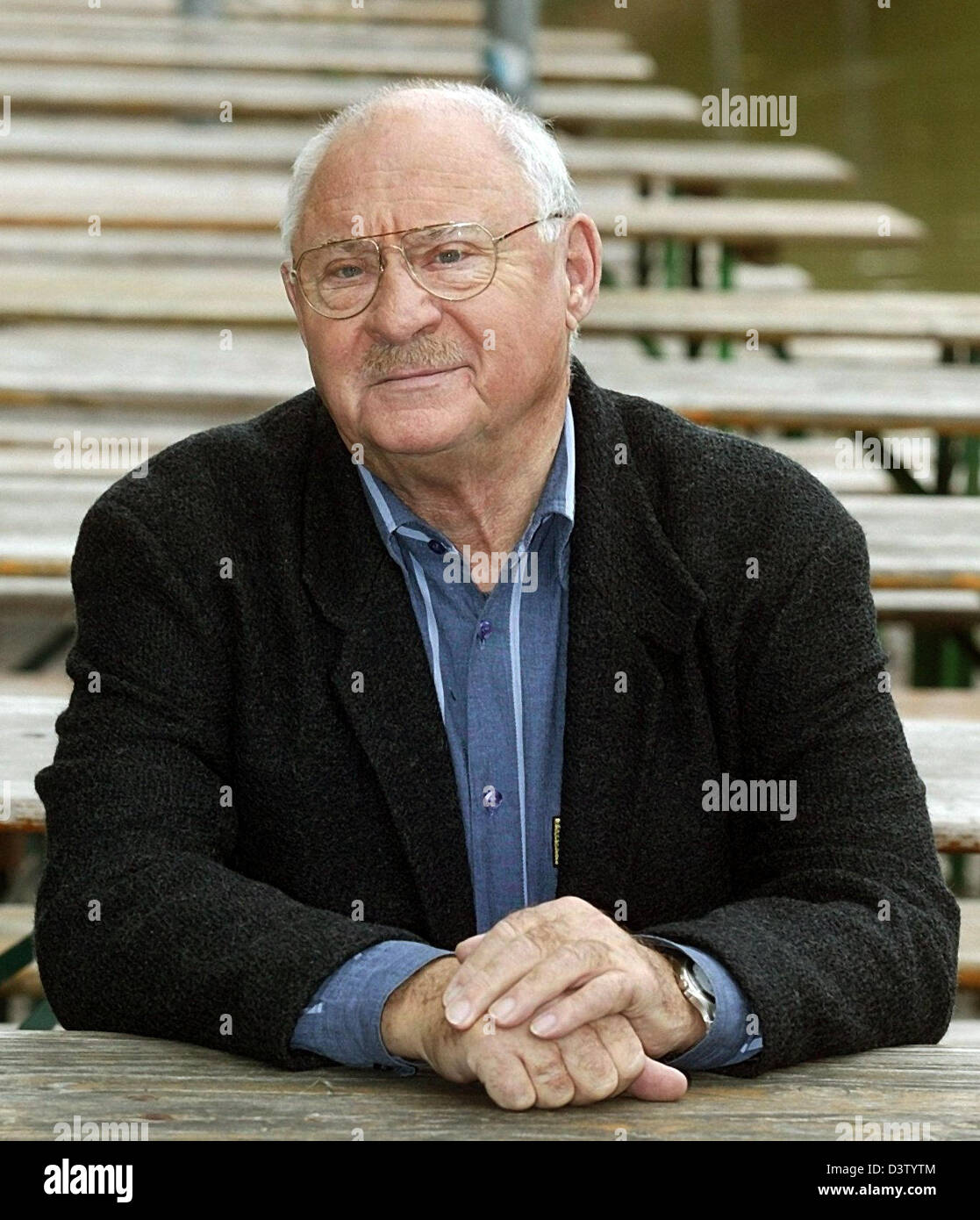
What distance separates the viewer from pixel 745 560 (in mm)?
1920

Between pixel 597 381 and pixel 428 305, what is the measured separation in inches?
73.1

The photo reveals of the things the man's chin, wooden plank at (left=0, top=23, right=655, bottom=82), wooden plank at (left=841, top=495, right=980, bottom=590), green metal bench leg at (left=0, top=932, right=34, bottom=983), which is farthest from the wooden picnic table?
the man's chin

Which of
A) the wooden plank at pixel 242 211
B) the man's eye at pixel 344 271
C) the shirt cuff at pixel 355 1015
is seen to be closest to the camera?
the shirt cuff at pixel 355 1015

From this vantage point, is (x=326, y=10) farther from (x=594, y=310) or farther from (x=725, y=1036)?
(x=725, y=1036)

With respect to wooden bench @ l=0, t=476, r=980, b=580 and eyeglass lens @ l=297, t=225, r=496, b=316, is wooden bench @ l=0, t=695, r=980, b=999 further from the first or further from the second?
eyeglass lens @ l=297, t=225, r=496, b=316

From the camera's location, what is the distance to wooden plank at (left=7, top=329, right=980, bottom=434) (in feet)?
11.5

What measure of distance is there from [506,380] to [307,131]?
16.7 feet

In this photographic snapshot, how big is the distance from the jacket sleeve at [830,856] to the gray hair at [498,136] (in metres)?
0.42

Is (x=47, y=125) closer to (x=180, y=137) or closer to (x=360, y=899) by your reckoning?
(x=180, y=137)

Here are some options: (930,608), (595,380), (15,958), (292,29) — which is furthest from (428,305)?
(292,29)

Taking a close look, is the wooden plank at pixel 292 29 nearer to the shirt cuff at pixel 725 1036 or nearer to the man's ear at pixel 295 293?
the man's ear at pixel 295 293

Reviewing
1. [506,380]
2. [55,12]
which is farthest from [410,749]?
[55,12]

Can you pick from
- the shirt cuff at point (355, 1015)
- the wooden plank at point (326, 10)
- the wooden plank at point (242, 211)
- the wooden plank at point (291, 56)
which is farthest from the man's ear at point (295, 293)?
the wooden plank at point (326, 10)

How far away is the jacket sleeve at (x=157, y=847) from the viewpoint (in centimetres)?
162
